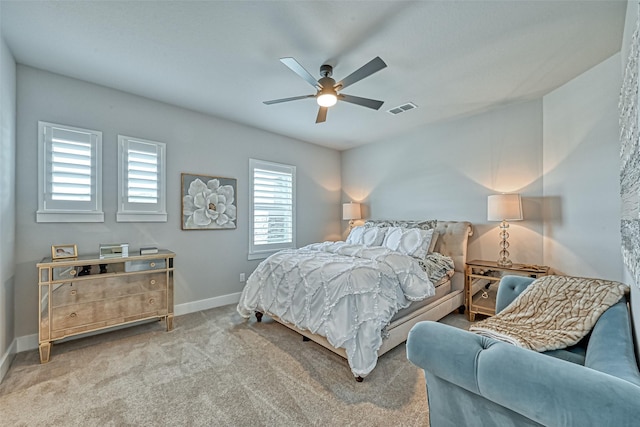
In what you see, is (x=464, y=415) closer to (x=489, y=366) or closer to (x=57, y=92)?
(x=489, y=366)

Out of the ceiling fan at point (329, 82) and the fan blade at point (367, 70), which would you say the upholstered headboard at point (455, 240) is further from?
the fan blade at point (367, 70)

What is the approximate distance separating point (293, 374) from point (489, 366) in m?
1.69

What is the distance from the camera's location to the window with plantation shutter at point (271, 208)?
4.29m

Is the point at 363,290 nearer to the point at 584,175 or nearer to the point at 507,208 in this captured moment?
the point at 507,208

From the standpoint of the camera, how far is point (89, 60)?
2.51 metres

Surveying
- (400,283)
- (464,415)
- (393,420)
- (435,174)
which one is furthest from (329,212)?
(464,415)

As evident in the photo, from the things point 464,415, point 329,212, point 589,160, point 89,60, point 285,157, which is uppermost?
point 89,60

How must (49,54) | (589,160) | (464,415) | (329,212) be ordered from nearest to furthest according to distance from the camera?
(464,415) < (49,54) < (589,160) < (329,212)

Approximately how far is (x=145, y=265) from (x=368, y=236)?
283cm

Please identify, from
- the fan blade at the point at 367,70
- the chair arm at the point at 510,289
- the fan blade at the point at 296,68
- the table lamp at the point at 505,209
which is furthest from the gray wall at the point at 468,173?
the fan blade at the point at 296,68

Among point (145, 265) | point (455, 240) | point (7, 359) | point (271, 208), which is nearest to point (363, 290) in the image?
point (455, 240)

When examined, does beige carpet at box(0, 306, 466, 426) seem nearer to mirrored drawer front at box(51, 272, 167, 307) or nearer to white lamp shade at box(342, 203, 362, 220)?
mirrored drawer front at box(51, 272, 167, 307)

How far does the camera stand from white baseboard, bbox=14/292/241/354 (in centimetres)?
255

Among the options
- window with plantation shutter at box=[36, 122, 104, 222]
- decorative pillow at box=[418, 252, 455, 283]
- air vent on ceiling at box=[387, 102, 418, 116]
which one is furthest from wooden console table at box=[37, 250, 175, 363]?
air vent on ceiling at box=[387, 102, 418, 116]
